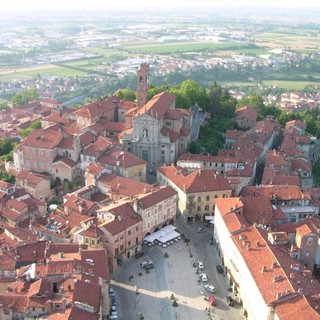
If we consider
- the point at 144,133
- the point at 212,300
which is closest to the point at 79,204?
the point at 144,133

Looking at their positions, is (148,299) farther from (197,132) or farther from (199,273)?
(197,132)

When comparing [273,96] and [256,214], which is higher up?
[256,214]

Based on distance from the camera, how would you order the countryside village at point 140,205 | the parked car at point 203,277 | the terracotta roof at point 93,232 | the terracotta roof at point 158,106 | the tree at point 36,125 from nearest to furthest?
the countryside village at point 140,205
the terracotta roof at point 93,232
the parked car at point 203,277
the terracotta roof at point 158,106
the tree at point 36,125

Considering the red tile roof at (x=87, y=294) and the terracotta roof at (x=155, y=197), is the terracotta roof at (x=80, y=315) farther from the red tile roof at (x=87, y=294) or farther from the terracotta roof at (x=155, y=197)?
the terracotta roof at (x=155, y=197)

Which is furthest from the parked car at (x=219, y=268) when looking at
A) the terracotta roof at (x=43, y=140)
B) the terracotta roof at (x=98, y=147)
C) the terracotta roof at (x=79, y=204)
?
the terracotta roof at (x=43, y=140)

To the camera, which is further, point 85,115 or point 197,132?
point 197,132

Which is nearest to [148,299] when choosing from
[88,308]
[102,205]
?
[88,308]

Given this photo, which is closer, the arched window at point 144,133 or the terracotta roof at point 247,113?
the arched window at point 144,133
